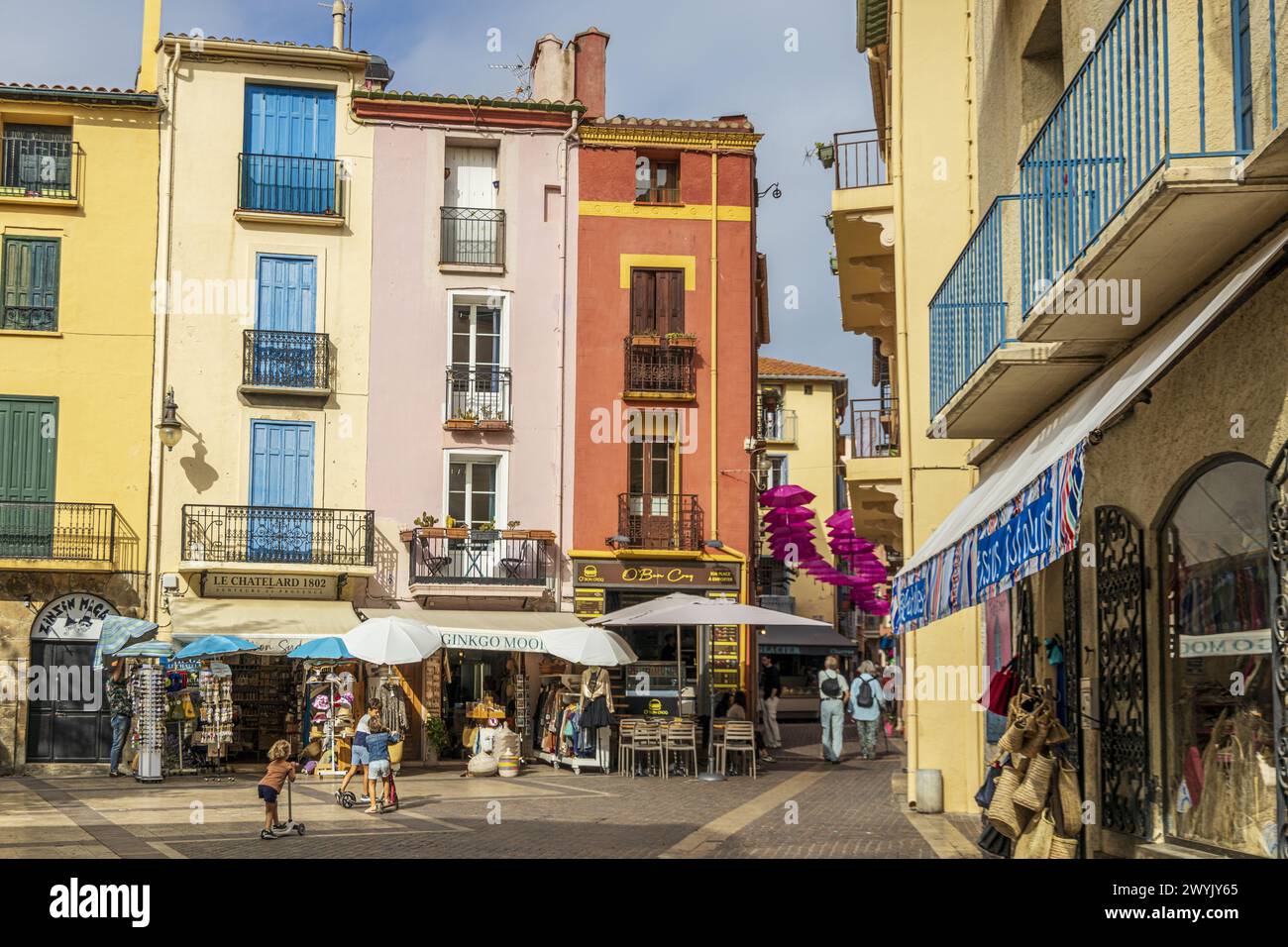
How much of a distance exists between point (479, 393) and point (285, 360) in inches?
148

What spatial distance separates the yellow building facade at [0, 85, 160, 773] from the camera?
90.9ft

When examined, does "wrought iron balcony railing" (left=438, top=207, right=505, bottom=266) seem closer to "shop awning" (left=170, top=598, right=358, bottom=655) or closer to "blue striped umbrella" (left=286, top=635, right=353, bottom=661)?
"shop awning" (left=170, top=598, right=358, bottom=655)

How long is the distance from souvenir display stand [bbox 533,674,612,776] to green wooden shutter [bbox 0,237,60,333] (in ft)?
38.4

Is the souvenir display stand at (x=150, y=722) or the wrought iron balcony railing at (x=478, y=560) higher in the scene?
the wrought iron balcony railing at (x=478, y=560)

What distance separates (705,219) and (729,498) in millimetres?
5669

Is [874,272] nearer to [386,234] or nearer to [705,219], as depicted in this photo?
[705,219]

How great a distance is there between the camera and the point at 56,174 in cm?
2942

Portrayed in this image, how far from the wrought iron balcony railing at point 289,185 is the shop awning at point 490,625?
26.2 feet

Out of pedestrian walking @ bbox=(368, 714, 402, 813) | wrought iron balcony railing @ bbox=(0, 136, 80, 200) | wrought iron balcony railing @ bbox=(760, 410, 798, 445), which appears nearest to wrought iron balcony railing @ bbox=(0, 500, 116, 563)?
wrought iron balcony railing @ bbox=(0, 136, 80, 200)

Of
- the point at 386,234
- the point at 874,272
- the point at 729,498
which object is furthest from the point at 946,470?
the point at 386,234

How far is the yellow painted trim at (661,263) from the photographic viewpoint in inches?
1232

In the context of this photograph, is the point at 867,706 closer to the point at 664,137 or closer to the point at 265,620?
the point at 265,620

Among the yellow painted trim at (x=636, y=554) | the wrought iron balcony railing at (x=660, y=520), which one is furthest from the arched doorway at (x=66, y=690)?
the wrought iron balcony railing at (x=660, y=520)

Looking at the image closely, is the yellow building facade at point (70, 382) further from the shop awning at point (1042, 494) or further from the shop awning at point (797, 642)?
the shop awning at point (797, 642)
